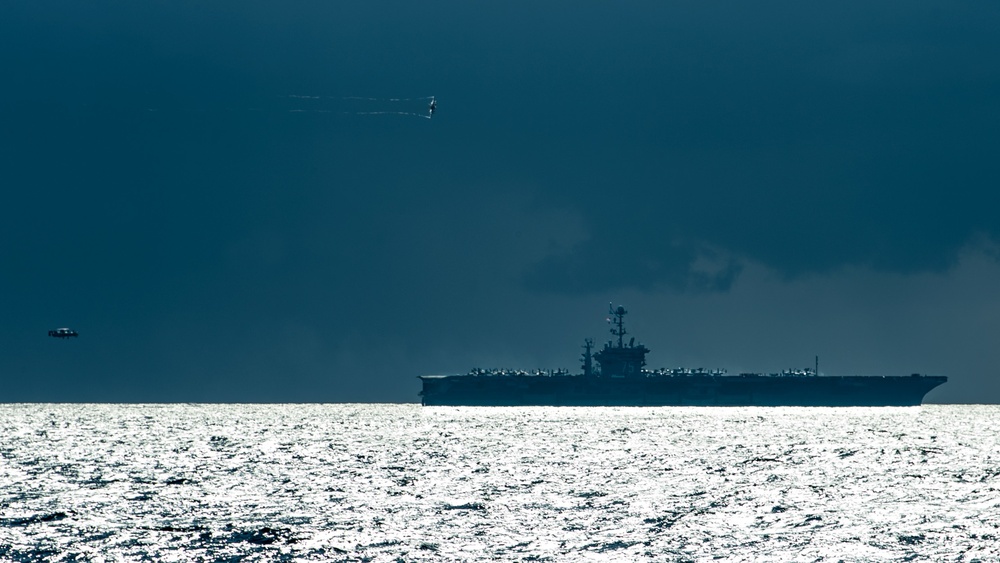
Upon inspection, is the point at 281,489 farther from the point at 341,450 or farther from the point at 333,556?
the point at 341,450

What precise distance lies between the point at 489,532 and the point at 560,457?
36270 mm

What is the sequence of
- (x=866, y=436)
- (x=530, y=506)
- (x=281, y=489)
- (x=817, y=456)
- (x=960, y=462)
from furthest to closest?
(x=866, y=436) < (x=817, y=456) < (x=960, y=462) < (x=281, y=489) < (x=530, y=506)

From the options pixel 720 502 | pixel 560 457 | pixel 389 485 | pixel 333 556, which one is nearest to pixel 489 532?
pixel 333 556

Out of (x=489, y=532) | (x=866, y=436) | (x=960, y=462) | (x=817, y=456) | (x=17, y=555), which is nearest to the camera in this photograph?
(x=17, y=555)

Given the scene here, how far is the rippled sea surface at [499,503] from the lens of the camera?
3719cm

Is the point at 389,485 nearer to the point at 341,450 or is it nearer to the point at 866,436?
the point at 341,450

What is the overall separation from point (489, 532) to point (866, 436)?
7689 centimetres

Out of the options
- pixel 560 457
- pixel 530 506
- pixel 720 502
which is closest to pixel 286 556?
pixel 530 506

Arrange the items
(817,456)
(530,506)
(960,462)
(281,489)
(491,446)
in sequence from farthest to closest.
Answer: (491,446), (817,456), (960,462), (281,489), (530,506)

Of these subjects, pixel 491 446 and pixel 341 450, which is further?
pixel 491 446

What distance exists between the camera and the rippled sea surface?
3719 centimetres

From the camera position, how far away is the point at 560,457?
76.6m

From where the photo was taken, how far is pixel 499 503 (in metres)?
48.9

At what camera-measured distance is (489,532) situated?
40.6 meters
